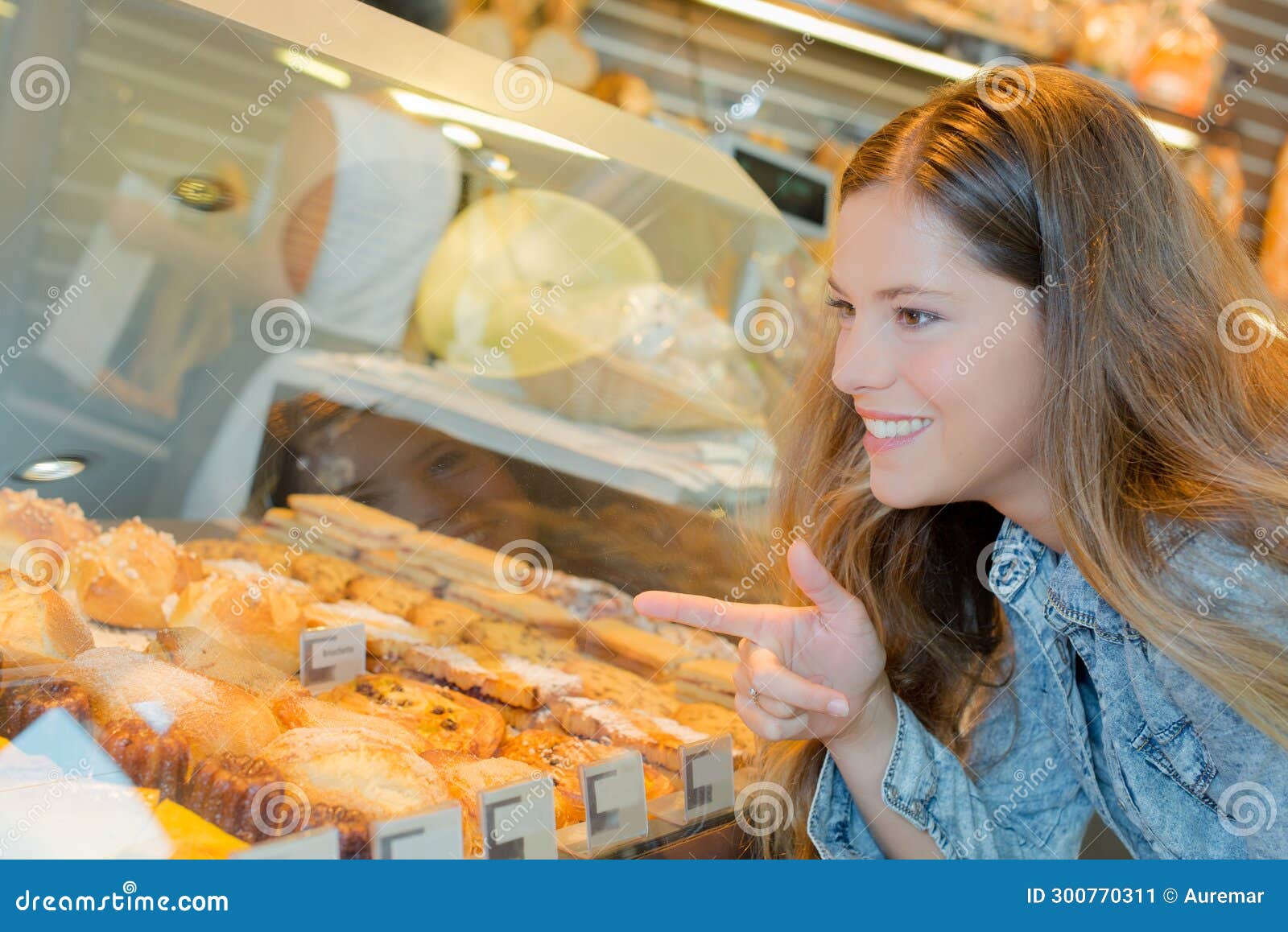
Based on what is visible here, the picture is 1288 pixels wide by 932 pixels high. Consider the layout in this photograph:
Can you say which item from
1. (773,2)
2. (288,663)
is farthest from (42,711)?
(773,2)

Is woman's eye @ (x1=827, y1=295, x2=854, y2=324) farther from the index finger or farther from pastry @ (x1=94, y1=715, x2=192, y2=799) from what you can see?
pastry @ (x1=94, y1=715, x2=192, y2=799)

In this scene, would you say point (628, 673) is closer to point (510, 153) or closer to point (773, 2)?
point (510, 153)

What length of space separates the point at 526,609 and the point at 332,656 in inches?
10.9

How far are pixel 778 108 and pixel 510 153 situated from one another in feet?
6.11

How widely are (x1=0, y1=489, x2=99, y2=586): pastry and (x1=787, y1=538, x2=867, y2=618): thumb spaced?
78 cm

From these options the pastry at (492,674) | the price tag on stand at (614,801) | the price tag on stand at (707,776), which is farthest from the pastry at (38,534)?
the price tag on stand at (707,776)

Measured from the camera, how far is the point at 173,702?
98cm

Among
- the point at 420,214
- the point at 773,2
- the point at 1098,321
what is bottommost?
the point at 1098,321

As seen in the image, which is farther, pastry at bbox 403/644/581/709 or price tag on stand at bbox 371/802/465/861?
pastry at bbox 403/644/581/709

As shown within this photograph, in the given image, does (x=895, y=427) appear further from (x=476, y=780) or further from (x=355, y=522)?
(x=355, y=522)

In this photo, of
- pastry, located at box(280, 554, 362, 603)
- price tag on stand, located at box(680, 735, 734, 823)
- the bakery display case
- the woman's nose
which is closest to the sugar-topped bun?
the bakery display case

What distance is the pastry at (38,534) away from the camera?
112 cm

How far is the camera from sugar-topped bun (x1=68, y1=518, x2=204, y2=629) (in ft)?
3.86

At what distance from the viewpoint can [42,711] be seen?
93cm
